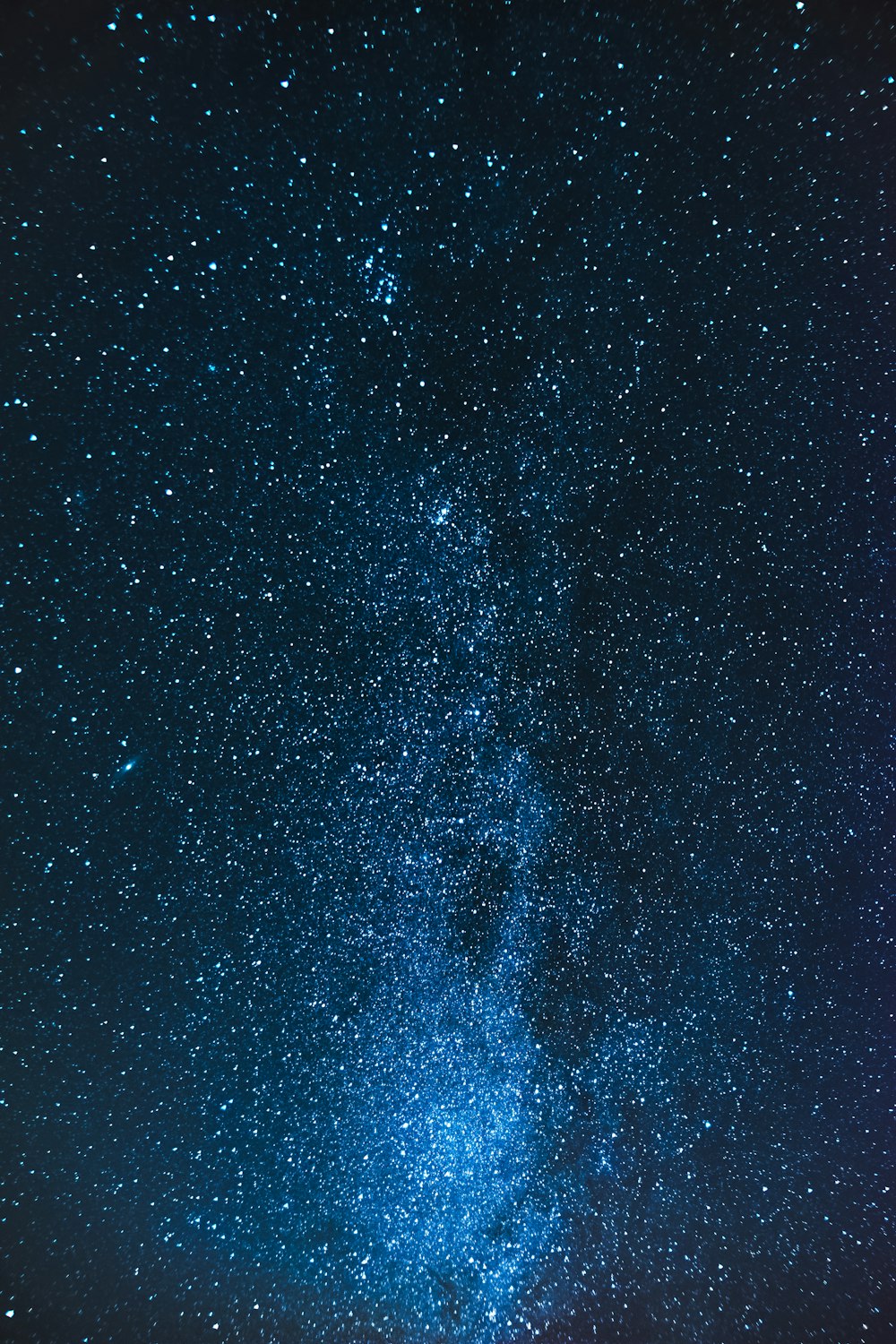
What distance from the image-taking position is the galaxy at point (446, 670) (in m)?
0.48

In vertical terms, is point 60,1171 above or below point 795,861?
above

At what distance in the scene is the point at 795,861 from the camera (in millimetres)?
586

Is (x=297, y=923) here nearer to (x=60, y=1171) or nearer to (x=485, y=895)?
(x=485, y=895)

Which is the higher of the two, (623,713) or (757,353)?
(757,353)

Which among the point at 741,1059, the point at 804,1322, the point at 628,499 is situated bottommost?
the point at 804,1322

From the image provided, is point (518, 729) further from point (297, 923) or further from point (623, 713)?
point (297, 923)

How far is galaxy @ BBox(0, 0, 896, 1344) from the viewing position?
48cm

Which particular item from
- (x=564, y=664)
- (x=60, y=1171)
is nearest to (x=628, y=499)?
(x=564, y=664)

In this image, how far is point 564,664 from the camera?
1.78 ft

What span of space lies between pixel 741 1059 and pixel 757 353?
1.87ft

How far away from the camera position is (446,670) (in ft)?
1.74

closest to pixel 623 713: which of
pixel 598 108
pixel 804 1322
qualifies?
pixel 598 108

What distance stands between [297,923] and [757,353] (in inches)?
22.3

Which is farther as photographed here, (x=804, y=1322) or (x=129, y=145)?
(x=804, y=1322)
